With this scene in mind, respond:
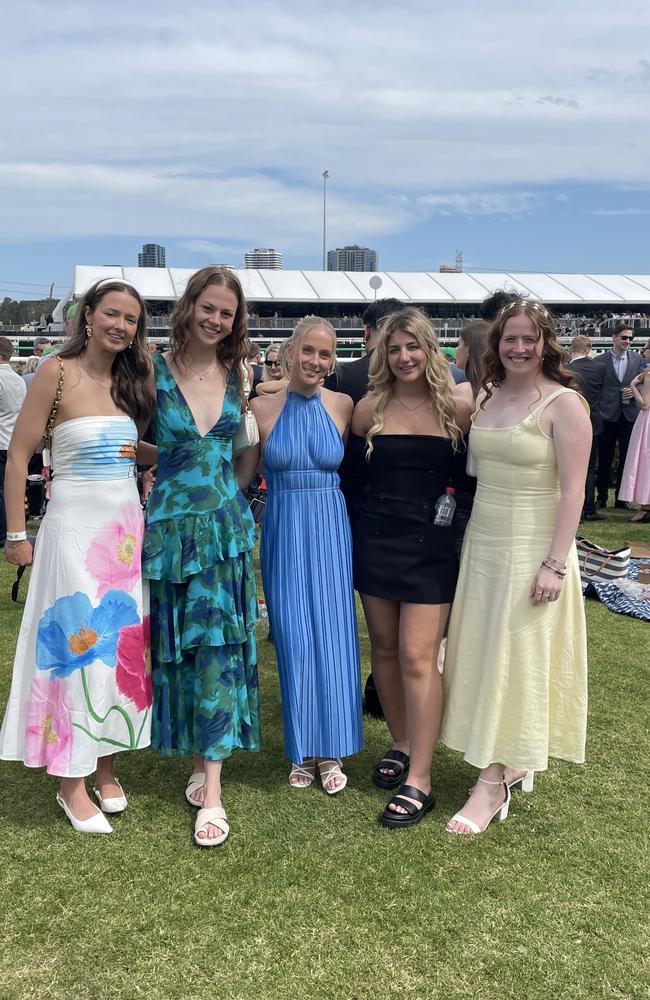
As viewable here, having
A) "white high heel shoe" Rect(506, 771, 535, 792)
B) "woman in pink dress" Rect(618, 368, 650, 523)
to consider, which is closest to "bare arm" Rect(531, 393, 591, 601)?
"white high heel shoe" Rect(506, 771, 535, 792)

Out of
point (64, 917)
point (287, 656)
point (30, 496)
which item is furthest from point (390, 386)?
point (30, 496)

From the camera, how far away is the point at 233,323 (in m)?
3.14

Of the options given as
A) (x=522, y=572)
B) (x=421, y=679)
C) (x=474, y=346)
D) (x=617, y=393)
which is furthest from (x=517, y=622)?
(x=617, y=393)

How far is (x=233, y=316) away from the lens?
3.12 m

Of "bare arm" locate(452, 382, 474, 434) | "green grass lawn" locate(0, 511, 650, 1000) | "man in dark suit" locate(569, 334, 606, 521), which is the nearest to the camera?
"green grass lawn" locate(0, 511, 650, 1000)

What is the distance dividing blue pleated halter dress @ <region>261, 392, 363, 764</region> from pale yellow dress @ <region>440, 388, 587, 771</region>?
48cm

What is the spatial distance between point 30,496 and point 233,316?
6573 millimetres

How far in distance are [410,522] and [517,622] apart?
1.80ft

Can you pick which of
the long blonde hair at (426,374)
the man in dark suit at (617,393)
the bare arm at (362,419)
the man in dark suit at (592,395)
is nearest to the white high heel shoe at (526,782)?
the long blonde hair at (426,374)

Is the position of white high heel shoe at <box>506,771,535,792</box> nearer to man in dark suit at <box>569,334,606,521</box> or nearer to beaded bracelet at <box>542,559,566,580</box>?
beaded bracelet at <box>542,559,566,580</box>

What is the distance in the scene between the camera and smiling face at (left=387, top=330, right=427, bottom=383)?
10.2 feet

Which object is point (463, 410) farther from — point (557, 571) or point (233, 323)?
point (233, 323)

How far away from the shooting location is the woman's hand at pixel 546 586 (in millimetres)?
2896

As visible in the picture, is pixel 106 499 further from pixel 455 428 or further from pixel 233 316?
pixel 455 428
